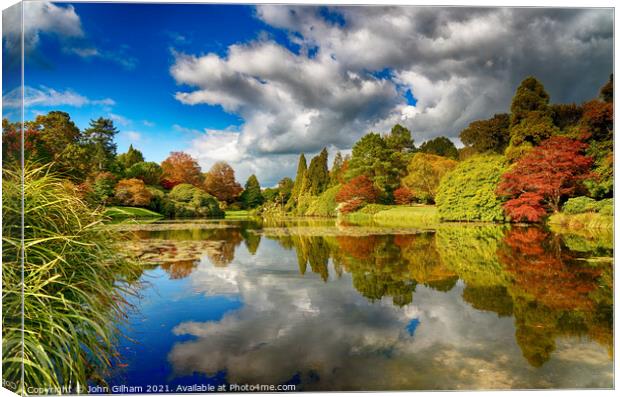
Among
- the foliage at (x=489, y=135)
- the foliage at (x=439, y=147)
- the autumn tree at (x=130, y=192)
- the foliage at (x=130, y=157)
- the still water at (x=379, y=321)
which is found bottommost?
the still water at (x=379, y=321)

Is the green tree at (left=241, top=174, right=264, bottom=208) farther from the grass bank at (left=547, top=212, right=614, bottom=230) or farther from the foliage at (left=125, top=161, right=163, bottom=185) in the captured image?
the grass bank at (left=547, top=212, right=614, bottom=230)

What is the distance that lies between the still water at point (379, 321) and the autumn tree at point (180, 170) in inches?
43.9

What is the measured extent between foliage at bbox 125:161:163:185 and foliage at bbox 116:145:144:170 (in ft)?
0.21

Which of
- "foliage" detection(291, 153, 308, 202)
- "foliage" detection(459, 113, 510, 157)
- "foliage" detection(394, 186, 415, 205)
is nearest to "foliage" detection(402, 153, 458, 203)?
"foliage" detection(394, 186, 415, 205)

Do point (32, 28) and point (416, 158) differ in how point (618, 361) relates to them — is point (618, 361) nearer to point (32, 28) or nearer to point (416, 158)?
point (416, 158)

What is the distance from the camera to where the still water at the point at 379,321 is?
237 cm

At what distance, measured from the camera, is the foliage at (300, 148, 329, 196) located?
16.6 ft

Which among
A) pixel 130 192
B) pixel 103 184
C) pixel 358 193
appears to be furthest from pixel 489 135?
pixel 103 184

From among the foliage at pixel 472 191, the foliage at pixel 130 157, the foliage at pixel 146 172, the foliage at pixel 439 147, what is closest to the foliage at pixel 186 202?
the foliage at pixel 146 172

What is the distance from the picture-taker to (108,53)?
349 centimetres

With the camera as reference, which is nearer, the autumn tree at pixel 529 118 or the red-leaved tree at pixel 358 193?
the autumn tree at pixel 529 118

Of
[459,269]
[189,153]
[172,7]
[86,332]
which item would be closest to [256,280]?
[189,153]

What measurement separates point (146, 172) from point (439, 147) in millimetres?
3881

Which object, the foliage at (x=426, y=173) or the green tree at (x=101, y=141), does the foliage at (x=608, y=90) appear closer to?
the foliage at (x=426, y=173)
